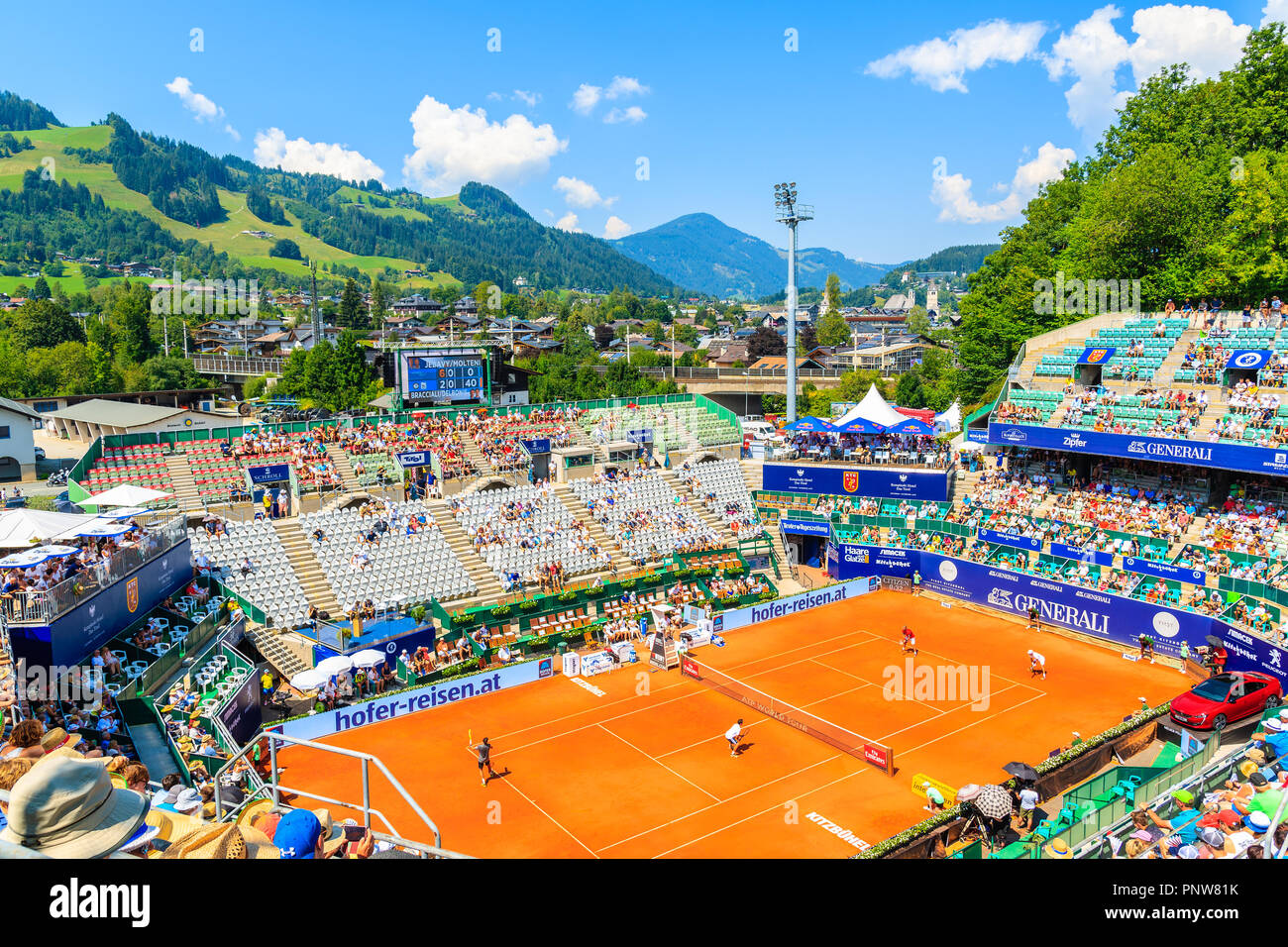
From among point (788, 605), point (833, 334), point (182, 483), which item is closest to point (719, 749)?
point (788, 605)

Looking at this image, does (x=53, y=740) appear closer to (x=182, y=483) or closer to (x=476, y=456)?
(x=182, y=483)

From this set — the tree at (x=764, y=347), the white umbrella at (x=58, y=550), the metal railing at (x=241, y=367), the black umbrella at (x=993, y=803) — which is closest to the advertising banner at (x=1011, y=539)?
the black umbrella at (x=993, y=803)

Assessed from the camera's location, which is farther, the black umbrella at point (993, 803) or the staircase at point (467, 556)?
the staircase at point (467, 556)

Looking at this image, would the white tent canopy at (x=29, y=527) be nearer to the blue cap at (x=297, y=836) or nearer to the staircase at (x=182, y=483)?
the staircase at (x=182, y=483)

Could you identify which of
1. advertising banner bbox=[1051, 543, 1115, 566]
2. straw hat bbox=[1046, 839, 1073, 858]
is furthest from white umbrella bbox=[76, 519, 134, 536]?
advertising banner bbox=[1051, 543, 1115, 566]

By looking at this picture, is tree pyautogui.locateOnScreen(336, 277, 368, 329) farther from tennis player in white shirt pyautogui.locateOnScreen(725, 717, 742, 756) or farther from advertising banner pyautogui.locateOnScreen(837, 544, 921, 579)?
tennis player in white shirt pyautogui.locateOnScreen(725, 717, 742, 756)

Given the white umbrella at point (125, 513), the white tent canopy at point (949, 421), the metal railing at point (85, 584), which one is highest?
the white tent canopy at point (949, 421)
